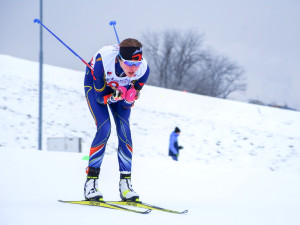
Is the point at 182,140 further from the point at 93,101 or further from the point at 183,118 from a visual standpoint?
the point at 93,101

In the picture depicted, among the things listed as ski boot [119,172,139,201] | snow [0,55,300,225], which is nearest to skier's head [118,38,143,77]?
ski boot [119,172,139,201]

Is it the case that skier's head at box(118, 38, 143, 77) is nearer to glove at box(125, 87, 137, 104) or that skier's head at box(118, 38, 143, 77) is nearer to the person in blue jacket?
glove at box(125, 87, 137, 104)

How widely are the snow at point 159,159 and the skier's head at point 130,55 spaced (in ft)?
4.98

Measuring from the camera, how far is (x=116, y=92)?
4812 mm

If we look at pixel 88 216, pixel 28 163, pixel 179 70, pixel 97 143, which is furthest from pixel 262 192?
pixel 179 70

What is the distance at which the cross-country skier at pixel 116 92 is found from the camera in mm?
4754

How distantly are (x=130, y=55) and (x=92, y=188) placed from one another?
62.7 inches

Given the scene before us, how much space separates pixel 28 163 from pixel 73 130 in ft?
44.5

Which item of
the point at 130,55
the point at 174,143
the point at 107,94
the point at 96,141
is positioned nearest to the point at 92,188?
the point at 96,141

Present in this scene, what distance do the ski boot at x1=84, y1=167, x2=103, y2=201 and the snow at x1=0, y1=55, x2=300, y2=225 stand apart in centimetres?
24

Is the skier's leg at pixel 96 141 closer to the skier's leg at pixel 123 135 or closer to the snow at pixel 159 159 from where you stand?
the skier's leg at pixel 123 135

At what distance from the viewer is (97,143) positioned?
5082 millimetres

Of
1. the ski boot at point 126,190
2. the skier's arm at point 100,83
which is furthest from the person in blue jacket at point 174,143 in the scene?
the skier's arm at point 100,83

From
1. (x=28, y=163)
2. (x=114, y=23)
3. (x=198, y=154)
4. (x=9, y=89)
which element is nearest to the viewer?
(x=114, y=23)
